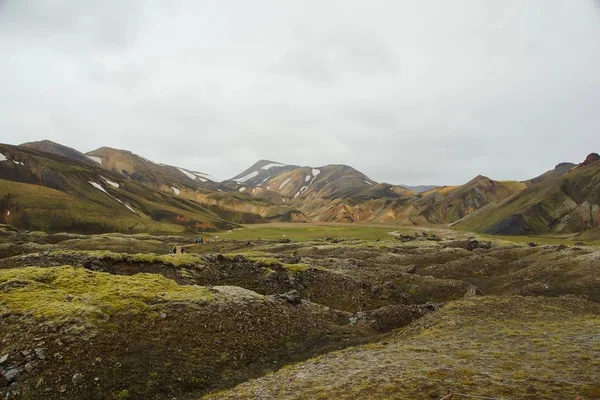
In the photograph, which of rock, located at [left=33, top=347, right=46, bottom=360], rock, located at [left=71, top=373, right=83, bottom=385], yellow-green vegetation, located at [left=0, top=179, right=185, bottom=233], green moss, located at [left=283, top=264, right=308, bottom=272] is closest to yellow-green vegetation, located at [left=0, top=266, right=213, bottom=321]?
rock, located at [left=33, top=347, right=46, bottom=360]

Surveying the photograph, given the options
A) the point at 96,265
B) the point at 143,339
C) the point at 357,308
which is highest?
the point at 96,265

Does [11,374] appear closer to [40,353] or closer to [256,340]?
[40,353]

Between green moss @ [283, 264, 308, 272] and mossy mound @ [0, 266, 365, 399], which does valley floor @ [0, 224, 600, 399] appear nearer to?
mossy mound @ [0, 266, 365, 399]

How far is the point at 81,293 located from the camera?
26.5 metres

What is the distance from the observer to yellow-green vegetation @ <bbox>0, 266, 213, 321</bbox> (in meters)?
22.9

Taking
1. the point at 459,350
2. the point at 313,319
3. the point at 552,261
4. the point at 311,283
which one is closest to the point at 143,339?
the point at 313,319

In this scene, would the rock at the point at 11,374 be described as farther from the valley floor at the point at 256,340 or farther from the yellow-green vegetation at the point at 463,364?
the yellow-green vegetation at the point at 463,364

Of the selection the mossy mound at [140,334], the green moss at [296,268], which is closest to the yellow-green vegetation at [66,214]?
the green moss at [296,268]

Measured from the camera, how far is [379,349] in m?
22.6

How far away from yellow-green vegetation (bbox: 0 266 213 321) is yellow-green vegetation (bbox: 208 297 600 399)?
1177 cm

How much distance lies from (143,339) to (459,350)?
1908 centimetres

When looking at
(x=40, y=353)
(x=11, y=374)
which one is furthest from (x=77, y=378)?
(x=11, y=374)

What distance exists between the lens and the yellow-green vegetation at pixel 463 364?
14.4 metres

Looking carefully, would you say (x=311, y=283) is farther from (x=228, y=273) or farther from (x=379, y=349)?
(x=379, y=349)
